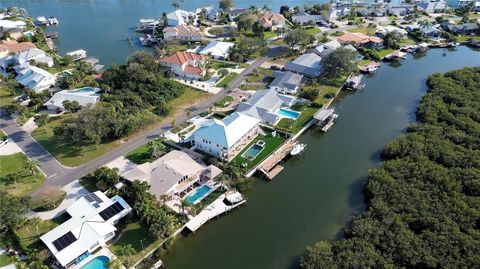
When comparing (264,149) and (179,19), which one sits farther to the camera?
(179,19)

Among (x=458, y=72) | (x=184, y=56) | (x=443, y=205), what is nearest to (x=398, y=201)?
(x=443, y=205)

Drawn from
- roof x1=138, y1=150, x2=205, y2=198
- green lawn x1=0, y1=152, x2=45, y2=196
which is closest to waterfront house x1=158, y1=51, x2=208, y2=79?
roof x1=138, y1=150, x2=205, y2=198

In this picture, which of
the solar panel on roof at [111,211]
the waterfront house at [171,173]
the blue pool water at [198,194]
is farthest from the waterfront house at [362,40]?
the solar panel on roof at [111,211]

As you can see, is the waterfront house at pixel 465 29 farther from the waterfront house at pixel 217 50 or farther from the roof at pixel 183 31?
the roof at pixel 183 31

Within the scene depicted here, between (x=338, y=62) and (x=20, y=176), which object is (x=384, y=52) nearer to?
(x=338, y=62)

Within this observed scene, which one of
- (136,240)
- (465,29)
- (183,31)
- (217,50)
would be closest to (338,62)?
(217,50)

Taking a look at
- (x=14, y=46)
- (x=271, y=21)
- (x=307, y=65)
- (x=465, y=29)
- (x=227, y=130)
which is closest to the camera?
(x=227, y=130)
